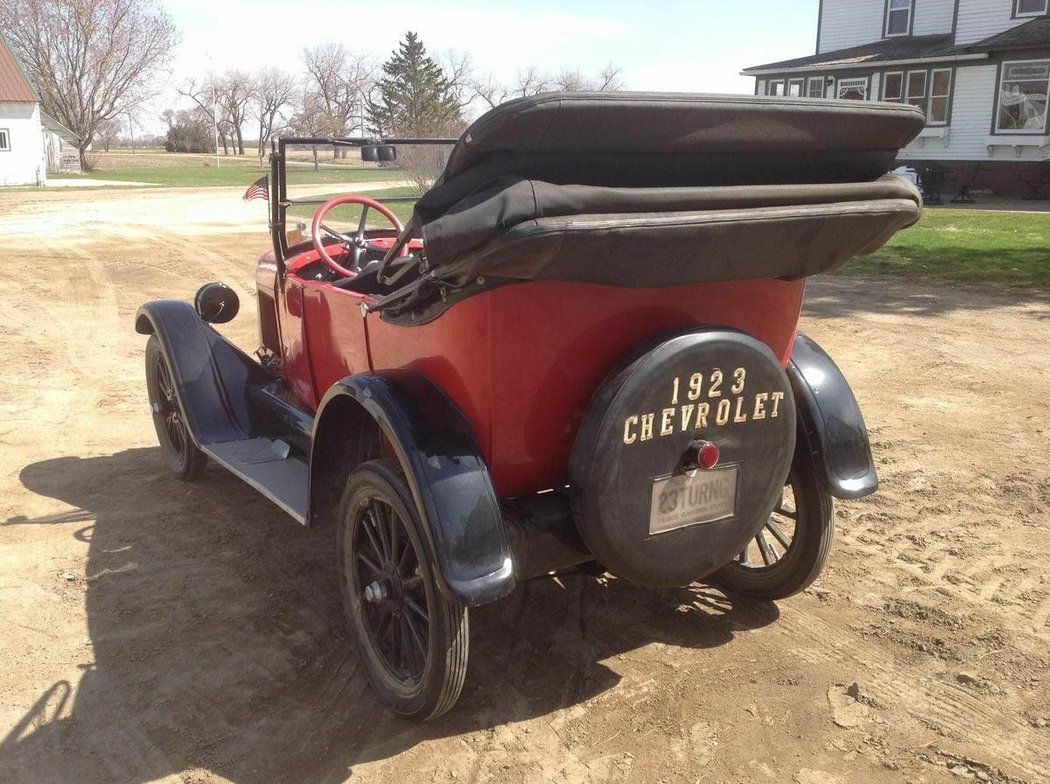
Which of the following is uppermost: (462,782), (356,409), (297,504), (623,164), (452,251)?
(623,164)

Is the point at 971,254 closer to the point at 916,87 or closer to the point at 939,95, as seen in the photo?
the point at 939,95

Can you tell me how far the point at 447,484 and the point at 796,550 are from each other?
58.4 inches

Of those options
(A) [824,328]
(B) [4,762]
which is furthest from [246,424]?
(A) [824,328]

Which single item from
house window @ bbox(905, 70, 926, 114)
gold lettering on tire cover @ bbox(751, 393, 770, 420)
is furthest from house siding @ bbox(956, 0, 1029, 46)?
gold lettering on tire cover @ bbox(751, 393, 770, 420)

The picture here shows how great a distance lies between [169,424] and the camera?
5.02 meters

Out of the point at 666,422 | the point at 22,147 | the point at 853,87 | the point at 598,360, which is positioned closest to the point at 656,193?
the point at 598,360

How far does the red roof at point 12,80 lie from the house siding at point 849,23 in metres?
28.6

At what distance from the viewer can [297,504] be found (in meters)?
3.43

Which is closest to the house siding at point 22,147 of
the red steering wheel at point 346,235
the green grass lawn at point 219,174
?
the green grass lawn at point 219,174

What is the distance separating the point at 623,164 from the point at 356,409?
1.31 m

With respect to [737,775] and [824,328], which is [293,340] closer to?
A: [737,775]

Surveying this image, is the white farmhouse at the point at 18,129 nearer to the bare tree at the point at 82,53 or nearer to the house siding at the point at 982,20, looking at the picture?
the bare tree at the point at 82,53

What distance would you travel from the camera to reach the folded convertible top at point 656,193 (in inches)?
87.4

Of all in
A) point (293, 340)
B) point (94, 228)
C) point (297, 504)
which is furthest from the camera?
point (94, 228)
